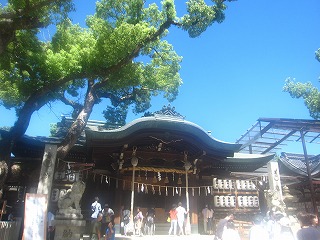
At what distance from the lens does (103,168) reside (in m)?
16.3

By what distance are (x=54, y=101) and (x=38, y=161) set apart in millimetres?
3450

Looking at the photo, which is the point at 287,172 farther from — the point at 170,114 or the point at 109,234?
the point at 109,234

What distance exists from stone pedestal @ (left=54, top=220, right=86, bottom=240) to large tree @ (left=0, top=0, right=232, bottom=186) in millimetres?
2860

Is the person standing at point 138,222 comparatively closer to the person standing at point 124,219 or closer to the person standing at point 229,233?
the person standing at point 124,219

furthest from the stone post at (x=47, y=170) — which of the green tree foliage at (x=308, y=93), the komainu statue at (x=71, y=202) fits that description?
the green tree foliage at (x=308, y=93)

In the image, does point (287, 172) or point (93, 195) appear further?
point (287, 172)

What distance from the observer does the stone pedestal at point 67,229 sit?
37.9 feet

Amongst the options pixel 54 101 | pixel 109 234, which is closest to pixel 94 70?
pixel 54 101

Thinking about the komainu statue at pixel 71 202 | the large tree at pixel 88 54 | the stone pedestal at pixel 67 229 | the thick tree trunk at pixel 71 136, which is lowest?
the stone pedestal at pixel 67 229

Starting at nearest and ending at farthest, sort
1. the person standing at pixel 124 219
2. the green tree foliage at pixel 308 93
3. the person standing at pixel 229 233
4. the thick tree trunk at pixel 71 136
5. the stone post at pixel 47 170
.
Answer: the person standing at pixel 229 233
the stone post at pixel 47 170
the thick tree trunk at pixel 71 136
the person standing at pixel 124 219
the green tree foliage at pixel 308 93

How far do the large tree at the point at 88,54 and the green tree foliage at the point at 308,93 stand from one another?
46.5 feet

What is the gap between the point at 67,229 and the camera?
11.6 m

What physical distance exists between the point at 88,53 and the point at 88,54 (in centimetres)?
5

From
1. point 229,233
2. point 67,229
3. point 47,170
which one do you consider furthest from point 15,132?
point 229,233
